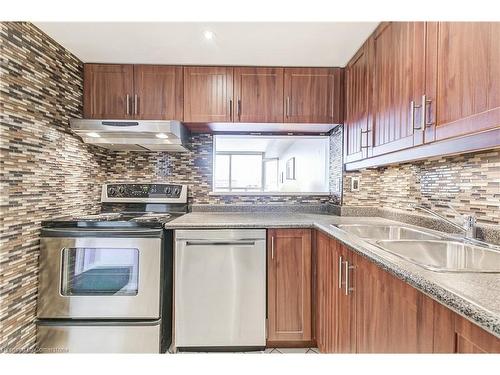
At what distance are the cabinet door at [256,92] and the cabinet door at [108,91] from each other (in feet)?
2.83

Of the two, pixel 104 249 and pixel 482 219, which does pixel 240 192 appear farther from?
pixel 482 219

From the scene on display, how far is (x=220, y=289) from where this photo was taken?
188 centimetres

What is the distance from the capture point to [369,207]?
7.35ft

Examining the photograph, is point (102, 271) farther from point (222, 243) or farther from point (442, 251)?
point (442, 251)

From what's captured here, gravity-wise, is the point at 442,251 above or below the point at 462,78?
below

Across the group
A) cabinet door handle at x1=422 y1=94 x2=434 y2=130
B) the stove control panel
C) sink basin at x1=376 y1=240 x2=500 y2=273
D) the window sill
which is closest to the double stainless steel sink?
sink basin at x1=376 y1=240 x2=500 y2=273

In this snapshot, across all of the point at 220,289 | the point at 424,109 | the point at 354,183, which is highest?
the point at 424,109

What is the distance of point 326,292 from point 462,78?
1313 millimetres

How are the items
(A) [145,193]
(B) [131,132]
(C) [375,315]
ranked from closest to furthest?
(C) [375,315] < (B) [131,132] < (A) [145,193]

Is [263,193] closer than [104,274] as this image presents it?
No

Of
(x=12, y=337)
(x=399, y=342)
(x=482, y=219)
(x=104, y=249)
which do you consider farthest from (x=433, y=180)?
(x=12, y=337)

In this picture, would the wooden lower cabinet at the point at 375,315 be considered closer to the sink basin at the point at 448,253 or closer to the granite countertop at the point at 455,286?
the granite countertop at the point at 455,286

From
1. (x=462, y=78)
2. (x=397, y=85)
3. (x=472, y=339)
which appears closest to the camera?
(x=472, y=339)

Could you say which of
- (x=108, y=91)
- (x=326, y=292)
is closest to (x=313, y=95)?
(x=326, y=292)
